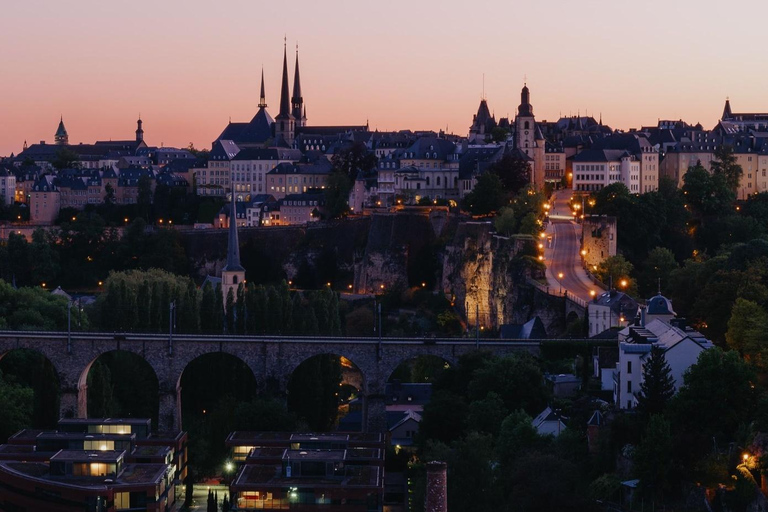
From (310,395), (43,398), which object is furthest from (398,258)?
(43,398)

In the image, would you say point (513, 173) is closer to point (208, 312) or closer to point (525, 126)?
point (525, 126)

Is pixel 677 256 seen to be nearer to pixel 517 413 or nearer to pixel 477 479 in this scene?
pixel 517 413

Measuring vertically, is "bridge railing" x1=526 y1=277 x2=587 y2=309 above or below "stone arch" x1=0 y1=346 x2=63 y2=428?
above

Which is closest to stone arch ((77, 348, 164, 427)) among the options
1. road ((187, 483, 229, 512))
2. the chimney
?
road ((187, 483, 229, 512))

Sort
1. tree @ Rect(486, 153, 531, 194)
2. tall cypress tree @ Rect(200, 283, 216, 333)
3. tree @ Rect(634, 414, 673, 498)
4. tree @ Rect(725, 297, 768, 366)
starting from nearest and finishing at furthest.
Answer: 1. tree @ Rect(634, 414, 673, 498)
2. tree @ Rect(725, 297, 768, 366)
3. tall cypress tree @ Rect(200, 283, 216, 333)
4. tree @ Rect(486, 153, 531, 194)

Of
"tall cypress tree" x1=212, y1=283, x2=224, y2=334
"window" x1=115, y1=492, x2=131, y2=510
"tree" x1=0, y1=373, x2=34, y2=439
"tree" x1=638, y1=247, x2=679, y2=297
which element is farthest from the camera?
"tree" x1=638, y1=247, x2=679, y2=297

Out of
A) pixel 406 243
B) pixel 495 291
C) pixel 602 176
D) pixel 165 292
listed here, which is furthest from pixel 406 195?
pixel 165 292

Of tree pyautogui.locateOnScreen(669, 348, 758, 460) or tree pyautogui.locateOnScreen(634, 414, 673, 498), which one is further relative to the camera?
tree pyautogui.locateOnScreen(669, 348, 758, 460)

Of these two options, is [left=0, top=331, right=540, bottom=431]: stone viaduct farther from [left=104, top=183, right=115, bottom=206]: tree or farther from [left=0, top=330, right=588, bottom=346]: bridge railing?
[left=104, top=183, right=115, bottom=206]: tree
